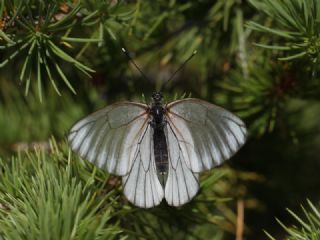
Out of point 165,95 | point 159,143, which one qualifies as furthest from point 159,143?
point 165,95

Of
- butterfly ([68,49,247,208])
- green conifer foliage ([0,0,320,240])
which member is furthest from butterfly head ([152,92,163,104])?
green conifer foliage ([0,0,320,240])

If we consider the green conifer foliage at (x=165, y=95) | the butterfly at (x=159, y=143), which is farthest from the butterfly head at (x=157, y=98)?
the green conifer foliage at (x=165, y=95)

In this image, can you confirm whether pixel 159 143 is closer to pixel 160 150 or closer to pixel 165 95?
pixel 160 150

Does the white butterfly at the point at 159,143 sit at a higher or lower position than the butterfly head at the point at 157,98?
lower

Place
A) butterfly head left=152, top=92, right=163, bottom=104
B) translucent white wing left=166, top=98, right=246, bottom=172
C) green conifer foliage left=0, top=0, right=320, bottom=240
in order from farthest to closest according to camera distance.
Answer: butterfly head left=152, top=92, right=163, bottom=104 < translucent white wing left=166, top=98, right=246, bottom=172 < green conifer foliage left=0, top=0, right=320, bottom=240

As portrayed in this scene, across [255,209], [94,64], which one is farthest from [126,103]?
[255,209]

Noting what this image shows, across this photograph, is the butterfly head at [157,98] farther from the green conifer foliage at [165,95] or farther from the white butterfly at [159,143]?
the green conifer foliage at [165,95]

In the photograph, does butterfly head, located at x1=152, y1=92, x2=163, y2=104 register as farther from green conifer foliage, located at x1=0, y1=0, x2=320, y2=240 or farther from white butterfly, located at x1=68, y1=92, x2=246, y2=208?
green conifer foliage, located at x1=0, y1=0, x2=320, y2=240
